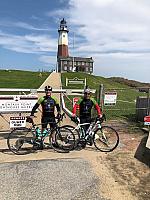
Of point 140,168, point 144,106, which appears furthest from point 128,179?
point 144,106

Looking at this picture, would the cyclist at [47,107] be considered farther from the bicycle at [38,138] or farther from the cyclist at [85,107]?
the cyclist at [85,107]

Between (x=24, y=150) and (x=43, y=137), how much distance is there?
0.64 m

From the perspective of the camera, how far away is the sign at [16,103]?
30.1 ft

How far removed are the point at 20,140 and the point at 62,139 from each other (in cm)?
117

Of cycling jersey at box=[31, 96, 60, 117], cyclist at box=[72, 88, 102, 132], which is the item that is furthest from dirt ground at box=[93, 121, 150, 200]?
cycling jersey at box=[31, 96, 60, 117]

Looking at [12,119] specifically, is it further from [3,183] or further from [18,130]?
[3,183]

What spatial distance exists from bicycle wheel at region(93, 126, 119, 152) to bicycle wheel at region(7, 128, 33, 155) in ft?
6.26

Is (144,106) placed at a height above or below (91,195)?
above

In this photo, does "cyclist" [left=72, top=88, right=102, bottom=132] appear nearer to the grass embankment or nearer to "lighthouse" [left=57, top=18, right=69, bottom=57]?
the grass embankment

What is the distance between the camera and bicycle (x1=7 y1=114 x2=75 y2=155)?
793 centimetres

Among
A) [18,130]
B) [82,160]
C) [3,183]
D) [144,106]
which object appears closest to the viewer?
[3,183]

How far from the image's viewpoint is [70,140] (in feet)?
26.5

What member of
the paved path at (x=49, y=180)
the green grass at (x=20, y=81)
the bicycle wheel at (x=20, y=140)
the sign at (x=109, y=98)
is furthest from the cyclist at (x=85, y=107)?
the green grass at (x=20, y=81)

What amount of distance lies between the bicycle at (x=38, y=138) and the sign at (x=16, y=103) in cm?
145
